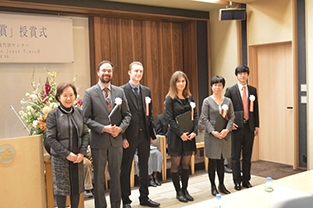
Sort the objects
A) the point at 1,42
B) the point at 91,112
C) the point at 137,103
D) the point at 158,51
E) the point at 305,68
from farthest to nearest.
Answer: the point at 158,51 → the point at 305,68 → the point at 1,42 → the point at 137,103 → the point at 91,112

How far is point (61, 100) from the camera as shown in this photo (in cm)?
340

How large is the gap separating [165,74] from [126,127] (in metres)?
3.07

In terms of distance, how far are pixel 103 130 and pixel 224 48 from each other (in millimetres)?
3808

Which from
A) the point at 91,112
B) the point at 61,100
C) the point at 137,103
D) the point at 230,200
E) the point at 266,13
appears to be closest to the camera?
the point at 230,200

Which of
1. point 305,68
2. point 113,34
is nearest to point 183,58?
point 113,34

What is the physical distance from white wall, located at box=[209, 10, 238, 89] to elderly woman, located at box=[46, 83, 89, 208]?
12.5 ft

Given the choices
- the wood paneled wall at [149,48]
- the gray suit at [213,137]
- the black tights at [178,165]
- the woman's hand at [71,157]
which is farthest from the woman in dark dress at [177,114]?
the wood paneled wall at [149,48]

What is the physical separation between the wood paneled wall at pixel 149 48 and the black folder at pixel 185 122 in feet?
6.91

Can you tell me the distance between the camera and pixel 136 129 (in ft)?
13.1

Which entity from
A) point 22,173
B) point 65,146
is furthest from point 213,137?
point 22,173

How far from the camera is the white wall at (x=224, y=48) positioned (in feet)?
21.3

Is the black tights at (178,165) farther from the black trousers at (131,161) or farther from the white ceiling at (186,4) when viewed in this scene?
the white ceiling at (186,4)

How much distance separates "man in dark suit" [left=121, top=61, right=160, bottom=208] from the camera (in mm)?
3979

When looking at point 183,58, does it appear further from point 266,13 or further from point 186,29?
point 266,13
